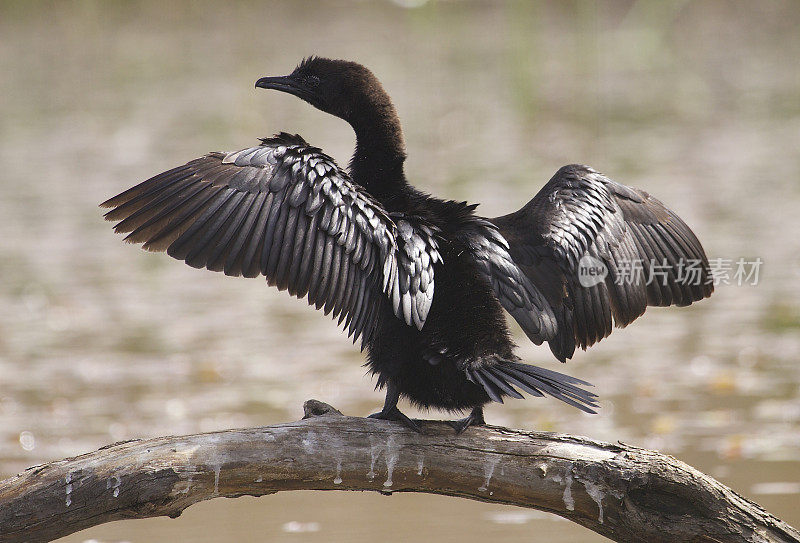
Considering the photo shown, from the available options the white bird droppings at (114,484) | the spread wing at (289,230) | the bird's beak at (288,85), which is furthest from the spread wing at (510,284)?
the white bird droppings at (114,484)

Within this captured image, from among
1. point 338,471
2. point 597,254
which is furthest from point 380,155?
point 338,471

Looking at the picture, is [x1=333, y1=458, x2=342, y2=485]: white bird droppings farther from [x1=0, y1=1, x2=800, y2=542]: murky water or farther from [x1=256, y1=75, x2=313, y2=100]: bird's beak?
[x1=256, y1=75, x2=313, y2=100]: bird's beak

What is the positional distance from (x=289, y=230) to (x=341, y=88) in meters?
0.88

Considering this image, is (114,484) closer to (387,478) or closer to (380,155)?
(387,478)

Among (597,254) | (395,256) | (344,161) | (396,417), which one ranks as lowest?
(396,417)

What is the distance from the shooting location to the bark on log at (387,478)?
3.34m

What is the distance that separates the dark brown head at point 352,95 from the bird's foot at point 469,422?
40.4 inches

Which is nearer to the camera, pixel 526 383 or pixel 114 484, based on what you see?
pixel 114 484

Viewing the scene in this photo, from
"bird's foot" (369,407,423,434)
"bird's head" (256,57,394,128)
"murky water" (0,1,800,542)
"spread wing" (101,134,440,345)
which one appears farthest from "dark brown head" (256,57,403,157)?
"murky water" (0,1,800,542)

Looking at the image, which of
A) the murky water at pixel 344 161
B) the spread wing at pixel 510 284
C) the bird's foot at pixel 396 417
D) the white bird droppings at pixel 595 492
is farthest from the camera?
the murky water at pixel 344 161

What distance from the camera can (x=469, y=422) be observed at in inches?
145

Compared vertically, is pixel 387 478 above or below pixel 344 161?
below

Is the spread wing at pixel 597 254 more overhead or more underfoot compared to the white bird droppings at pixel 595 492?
more overhead

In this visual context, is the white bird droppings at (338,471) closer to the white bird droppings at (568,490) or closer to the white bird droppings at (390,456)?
the white bird droppings at (390,456)
